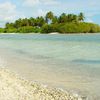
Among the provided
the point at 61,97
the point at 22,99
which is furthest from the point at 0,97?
the point at 61,97

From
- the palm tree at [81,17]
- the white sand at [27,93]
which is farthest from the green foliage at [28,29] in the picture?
the white sand at [27,93]

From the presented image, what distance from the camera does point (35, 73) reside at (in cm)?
1620

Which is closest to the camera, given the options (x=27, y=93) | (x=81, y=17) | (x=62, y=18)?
(x=27, y=93)

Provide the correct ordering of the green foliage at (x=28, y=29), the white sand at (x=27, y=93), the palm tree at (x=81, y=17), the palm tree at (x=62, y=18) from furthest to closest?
the green foliage at (x=28, y=29) → the palm tree at (x=62, y=18) → the palm tree at (x=81, y=17) → the white sand at (x=27, y=93)

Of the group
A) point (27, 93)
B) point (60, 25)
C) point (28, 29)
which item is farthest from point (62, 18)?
point (27, 93)

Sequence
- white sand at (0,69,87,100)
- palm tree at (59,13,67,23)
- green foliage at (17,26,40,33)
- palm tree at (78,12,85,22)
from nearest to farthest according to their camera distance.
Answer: white sand at (0,69,87,100) < palm tree at (78,12,85,22) < palm tree at (59,13,67,23) < green foliage at (17,26,40,33)

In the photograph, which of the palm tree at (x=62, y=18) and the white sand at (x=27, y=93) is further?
the palm tree at (x=62, y=18)

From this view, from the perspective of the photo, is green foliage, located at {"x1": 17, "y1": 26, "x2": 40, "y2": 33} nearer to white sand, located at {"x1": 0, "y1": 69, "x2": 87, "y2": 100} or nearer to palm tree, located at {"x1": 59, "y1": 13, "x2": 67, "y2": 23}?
palm tree, located at {"x1": 59, "y1": 13, "x2": 67, "y2": 23}

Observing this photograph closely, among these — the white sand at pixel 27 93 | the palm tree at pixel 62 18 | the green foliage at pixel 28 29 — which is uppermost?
the palm tree at pixel 62 18

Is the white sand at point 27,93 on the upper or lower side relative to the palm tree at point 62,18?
lower

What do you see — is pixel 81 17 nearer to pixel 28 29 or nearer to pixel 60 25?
pixel 60 25

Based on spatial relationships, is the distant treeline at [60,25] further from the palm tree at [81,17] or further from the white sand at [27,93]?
the white sand at [27,93]

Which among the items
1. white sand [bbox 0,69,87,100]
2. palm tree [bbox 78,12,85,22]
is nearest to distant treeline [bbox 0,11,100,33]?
palm tree [bbox 78,12,85,22]

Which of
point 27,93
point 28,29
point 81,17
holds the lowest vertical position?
point 28,29
